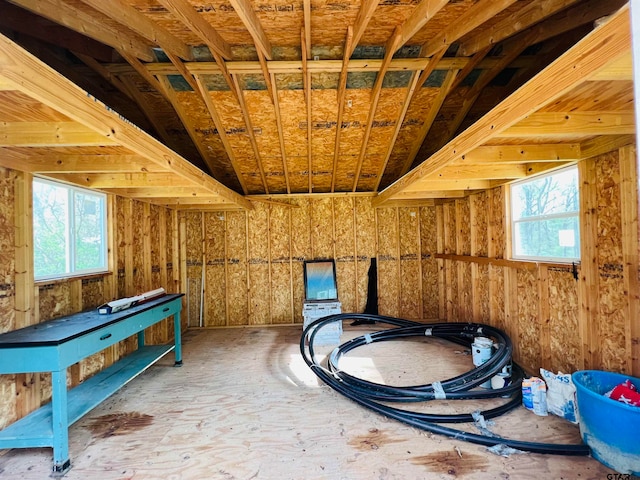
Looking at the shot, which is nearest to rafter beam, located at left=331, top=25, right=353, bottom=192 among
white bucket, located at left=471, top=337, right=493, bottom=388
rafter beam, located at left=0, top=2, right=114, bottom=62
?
rafter beam, located at left=0, top=2, right=114, bottom=62

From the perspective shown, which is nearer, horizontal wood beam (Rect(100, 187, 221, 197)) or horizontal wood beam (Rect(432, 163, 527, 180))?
horizontal wood beam (Rect(432, 163, 527, 180))

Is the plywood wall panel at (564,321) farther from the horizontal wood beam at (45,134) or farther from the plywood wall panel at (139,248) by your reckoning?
the plywood wall panel at (139,248)

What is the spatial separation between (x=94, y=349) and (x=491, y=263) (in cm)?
479

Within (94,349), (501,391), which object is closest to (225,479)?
(94,349)

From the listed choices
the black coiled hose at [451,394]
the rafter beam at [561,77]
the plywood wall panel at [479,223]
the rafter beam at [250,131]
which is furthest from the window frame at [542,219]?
the rafter beam at [250,131]

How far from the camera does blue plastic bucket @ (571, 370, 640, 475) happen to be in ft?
6.40

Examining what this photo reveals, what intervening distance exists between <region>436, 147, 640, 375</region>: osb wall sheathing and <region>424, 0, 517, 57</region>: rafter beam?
1652 millimetres

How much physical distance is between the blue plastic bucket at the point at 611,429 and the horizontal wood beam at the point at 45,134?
12.8ft

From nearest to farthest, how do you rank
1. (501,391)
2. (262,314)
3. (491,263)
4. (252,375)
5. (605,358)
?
1. (605,358)
2. (501,391)
3. (252,375)
4. (491,263)
5. (262,314)

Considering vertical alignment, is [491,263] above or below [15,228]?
below

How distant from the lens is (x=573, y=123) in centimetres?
213

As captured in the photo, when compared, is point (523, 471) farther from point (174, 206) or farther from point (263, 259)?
point (174, 206)

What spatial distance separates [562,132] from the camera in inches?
84.1

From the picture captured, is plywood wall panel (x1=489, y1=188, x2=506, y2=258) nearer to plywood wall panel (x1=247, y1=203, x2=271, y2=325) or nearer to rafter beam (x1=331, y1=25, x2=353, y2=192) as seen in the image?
rafter beam (x1=331, y1=25, x2=353, y2=192)
